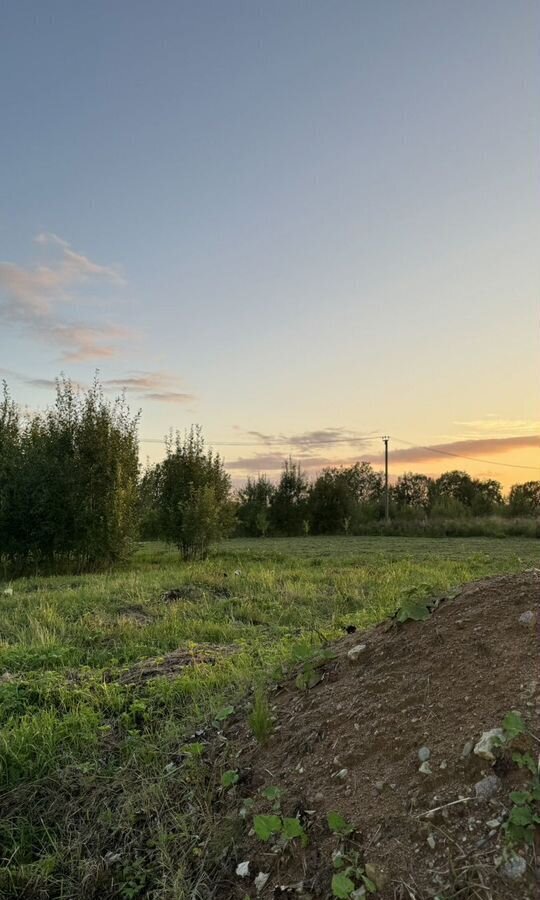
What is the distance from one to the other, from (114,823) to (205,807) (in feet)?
1.58

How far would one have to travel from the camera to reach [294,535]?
4172 cm

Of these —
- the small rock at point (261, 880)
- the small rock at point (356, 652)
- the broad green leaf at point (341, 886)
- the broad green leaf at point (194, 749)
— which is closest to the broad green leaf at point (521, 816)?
the broad green leaf at point (341, 886)

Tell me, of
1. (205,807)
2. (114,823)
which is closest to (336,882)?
(205,807)

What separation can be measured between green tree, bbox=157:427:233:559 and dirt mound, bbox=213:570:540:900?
15.6 meters

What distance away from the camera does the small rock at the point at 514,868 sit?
1.87m

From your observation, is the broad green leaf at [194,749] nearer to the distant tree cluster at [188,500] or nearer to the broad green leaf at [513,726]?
the broad green leaf at [513,726]

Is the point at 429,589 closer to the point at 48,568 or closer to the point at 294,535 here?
the point at 48,568

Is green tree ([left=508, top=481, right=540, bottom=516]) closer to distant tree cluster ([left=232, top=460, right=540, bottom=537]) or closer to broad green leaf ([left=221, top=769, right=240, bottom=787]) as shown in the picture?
distant tree cluster ([left=232, top=460, right=540, bottom=537])

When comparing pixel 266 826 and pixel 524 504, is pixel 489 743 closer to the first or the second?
pixel 266 826

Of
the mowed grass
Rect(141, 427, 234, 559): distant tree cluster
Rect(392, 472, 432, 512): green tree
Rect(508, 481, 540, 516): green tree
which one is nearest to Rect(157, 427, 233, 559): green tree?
Rect(141, 427, 234, 559): distant tree cluster

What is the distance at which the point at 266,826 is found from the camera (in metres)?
2.29

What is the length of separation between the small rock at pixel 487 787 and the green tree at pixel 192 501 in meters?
16.8

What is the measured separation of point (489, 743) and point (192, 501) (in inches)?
679

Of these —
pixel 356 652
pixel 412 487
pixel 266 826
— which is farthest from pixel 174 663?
pixel 412 487
